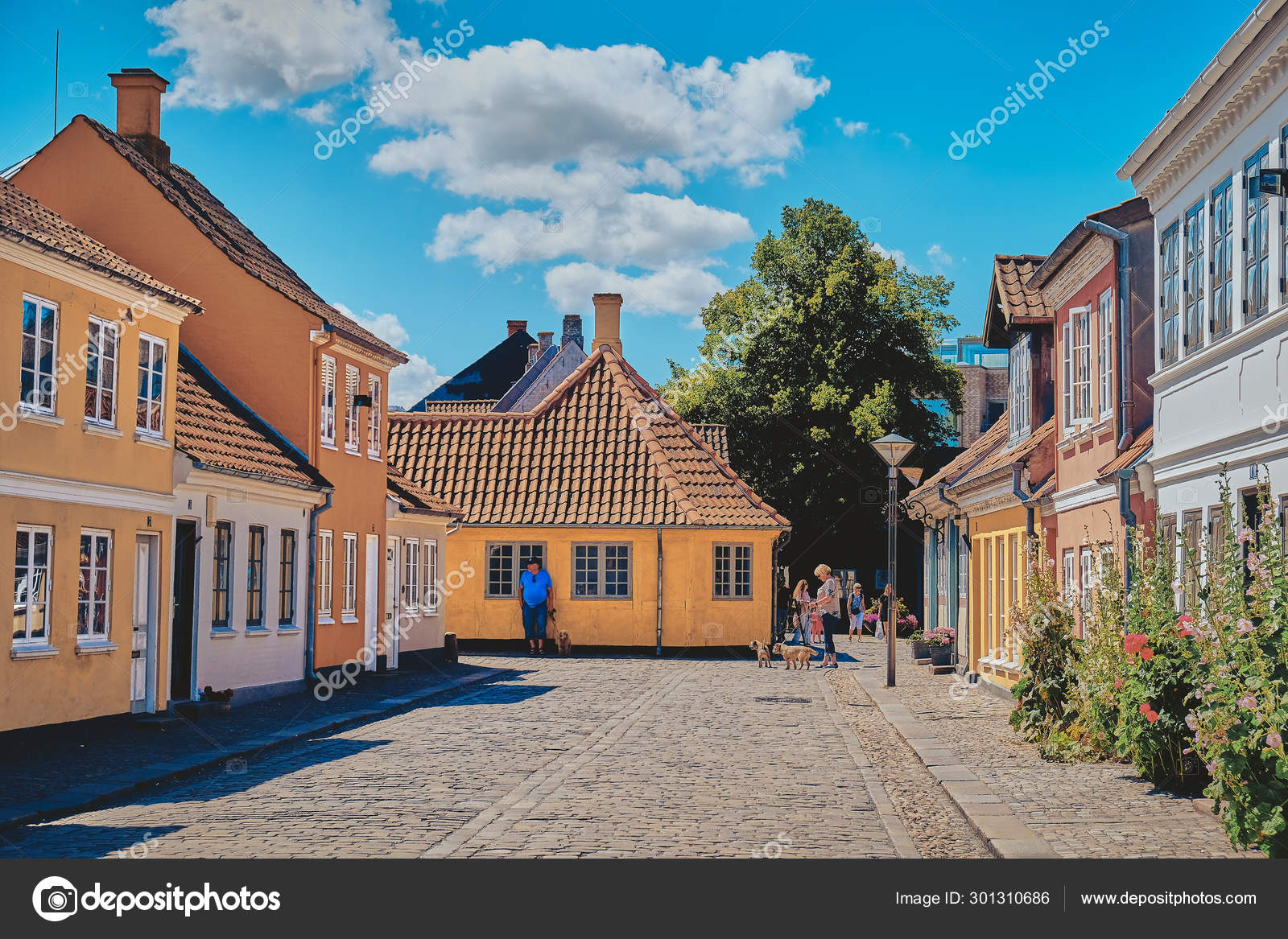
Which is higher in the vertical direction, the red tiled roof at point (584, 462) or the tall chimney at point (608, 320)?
the tall chimney at point (608, 320)

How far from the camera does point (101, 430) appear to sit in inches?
625

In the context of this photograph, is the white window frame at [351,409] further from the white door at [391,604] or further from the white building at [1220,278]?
the white building at [1220,278]

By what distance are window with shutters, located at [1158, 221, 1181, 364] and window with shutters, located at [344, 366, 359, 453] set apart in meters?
13.7

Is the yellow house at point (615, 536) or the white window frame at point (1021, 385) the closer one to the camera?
the white window frame at point (1021, 385)

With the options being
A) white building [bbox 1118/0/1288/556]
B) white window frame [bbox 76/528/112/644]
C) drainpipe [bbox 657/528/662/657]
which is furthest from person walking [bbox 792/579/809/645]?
white window frame [bbox 76/528/112/644]

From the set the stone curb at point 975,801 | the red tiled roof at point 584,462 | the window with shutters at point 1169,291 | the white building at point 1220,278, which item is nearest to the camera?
the stone curb at point 975,801

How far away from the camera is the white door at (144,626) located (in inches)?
667

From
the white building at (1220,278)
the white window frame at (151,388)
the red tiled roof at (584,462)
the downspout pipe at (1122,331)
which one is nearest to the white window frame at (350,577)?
the white window frame at (151,388)

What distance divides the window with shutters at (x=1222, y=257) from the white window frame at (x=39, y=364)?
1146cm

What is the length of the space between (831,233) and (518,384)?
1406 cm

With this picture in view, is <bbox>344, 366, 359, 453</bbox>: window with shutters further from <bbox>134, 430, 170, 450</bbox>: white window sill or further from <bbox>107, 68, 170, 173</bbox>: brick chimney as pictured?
<bbox>134, 430, 170, 450</bbox>: white window sill
